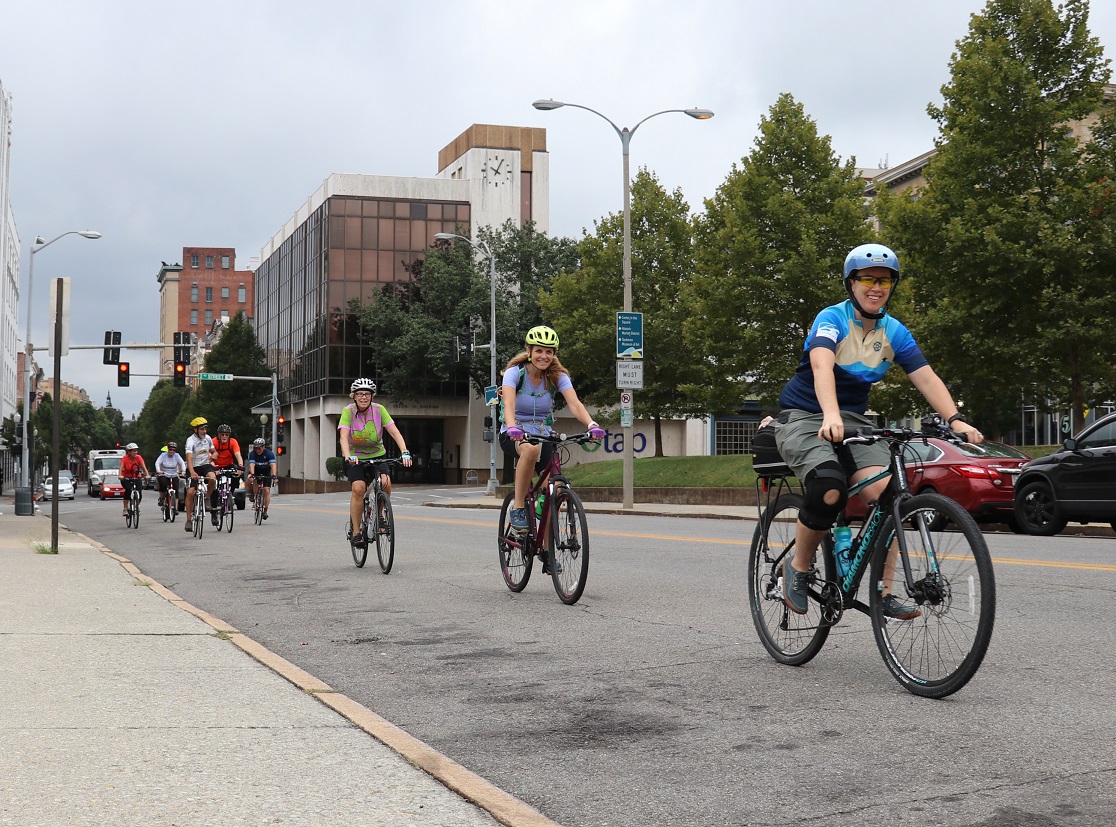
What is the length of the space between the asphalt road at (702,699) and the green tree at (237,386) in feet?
241

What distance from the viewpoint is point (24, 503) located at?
33.1 m

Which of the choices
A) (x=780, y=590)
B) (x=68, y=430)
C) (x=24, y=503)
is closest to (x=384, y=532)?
(x=780, y=590)

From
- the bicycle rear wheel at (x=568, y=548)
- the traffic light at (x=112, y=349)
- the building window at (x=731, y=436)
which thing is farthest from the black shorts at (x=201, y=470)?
the building window at (x=731, y=436)

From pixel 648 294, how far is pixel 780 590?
42.7 meters

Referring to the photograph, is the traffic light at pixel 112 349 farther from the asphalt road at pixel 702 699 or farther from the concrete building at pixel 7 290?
the concrete building at pixel 7 290

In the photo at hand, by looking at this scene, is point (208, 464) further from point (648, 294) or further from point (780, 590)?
point (648, 294)

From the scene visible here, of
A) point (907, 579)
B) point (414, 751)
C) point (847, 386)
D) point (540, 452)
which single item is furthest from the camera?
point (540, 452)

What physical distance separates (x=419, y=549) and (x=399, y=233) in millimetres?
55219

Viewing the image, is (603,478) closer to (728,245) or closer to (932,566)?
(728,245)

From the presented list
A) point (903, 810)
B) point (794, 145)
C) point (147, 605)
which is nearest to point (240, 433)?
point (794, 145)

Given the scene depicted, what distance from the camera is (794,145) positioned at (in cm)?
3834

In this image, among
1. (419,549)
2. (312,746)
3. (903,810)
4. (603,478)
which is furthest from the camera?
(603,478)

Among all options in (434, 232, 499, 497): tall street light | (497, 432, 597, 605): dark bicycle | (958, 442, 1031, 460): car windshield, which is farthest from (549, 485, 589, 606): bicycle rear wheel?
(434, 232, 499, 497): tall street light

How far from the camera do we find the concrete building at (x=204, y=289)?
17212 cm
